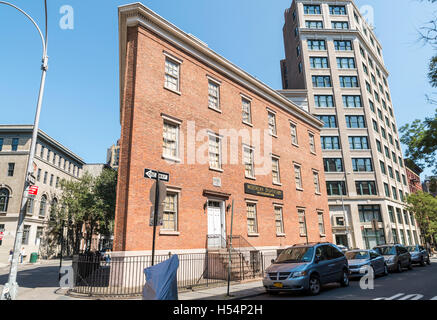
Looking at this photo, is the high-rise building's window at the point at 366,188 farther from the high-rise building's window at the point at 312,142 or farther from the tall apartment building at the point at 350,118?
the high-rise building's window at the point at 312,142

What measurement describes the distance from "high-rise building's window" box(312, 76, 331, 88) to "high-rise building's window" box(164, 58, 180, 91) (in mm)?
35914

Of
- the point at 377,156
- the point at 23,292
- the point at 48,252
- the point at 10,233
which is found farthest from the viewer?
the point at 377,156

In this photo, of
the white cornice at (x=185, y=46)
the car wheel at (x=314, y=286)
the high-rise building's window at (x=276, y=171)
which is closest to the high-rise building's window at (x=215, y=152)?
the white cornice at (x=185, y=46)

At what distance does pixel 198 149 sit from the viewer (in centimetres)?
1728

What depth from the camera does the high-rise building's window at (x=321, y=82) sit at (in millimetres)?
47875

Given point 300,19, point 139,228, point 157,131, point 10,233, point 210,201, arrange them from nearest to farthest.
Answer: point 139,228 < point 157,131 < point 210,201 < point 10,233 < point 300,19

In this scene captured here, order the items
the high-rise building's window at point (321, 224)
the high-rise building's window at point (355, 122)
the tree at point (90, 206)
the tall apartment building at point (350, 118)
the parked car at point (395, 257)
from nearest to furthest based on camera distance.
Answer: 1. the parked car at point (395, 257)
2. the high-rise building's window at point (321, 224)
3. the tree at point (90, 206)
4. the tall apartment building at point (350, 118)
5. the high-rise building's window at point (355, 122)

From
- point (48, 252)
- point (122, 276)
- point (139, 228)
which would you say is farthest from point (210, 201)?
point (48, 252)

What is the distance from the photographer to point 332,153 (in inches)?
1778

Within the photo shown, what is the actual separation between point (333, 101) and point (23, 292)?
46.6 metres

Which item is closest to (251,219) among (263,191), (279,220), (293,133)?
(263,191)

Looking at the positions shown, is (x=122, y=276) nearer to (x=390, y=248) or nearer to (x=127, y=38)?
(x=127, y=38)

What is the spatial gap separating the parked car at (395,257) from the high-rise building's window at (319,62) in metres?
36.8

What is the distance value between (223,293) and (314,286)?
338cm
